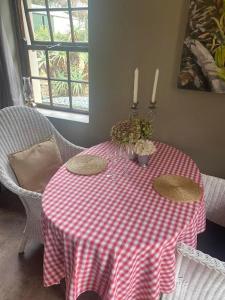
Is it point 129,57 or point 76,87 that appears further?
point 76,87

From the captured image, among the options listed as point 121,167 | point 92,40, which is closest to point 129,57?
point 92,40

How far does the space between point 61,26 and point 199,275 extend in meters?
2.06

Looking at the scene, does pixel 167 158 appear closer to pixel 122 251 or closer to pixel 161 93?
pixel 161 93

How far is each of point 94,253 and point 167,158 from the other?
87 cm

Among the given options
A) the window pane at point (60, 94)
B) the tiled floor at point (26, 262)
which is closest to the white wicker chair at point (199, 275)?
the tiled floor at point (26, 262)

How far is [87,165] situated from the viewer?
4.69 ft

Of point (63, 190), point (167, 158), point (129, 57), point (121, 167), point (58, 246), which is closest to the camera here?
point (58, 246)

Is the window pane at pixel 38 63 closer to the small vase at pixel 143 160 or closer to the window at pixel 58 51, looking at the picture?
the window at pixel 58 51

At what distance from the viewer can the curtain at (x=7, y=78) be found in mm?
1864

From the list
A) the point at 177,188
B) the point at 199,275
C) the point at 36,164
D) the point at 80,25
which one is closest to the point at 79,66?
the point at 80,25

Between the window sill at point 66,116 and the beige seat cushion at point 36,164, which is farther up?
the window sill at point 66,116

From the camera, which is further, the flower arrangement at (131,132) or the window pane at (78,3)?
the window pane at (78,3)

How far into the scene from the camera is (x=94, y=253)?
2.96 ft

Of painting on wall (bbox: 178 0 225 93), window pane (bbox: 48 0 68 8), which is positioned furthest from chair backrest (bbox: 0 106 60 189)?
painting on wall (bbox: 178 0 225 93)
